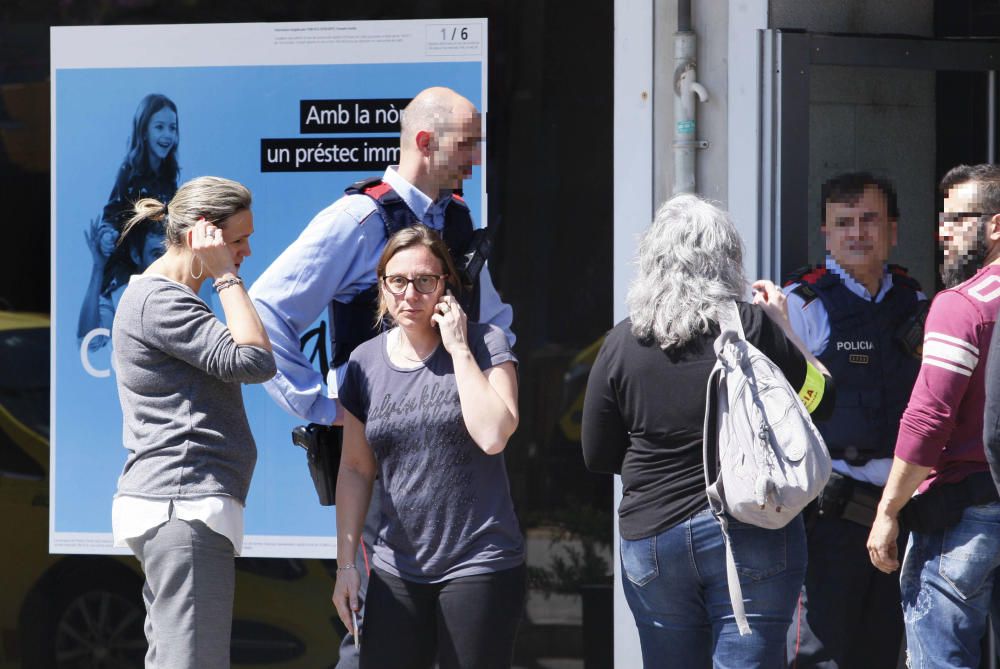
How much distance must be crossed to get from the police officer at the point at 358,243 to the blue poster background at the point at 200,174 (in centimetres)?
119

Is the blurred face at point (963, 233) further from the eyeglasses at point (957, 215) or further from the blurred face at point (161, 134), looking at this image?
the blurred face at point (161, 134)

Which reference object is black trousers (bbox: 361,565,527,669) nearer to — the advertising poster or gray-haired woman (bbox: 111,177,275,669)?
gray-haired woman (bbox: 111,177,275,669)

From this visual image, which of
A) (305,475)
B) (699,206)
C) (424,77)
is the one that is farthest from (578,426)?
(699,206)

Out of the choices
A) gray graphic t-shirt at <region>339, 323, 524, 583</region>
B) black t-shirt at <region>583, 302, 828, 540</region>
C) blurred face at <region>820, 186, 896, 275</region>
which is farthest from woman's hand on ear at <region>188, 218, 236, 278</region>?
blurred face at <region>820, 186, 896, 275</region>

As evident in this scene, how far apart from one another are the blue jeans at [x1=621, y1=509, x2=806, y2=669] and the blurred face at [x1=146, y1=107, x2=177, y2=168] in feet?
8.55

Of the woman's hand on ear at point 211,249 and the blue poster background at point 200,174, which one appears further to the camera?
the blue poster background at point 200,174

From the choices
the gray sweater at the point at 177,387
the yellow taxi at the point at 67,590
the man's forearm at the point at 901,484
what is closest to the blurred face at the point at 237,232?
the gray sweater at the point at 177,387

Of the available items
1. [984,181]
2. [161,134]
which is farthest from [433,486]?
[161,134]

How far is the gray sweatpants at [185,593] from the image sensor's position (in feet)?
10.6

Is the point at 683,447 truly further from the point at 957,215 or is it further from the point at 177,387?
the point at 177,387

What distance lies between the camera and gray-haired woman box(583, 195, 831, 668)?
3.04 metres

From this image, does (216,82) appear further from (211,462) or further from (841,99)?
(841,99)

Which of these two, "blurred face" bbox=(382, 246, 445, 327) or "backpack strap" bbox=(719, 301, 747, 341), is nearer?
"backpack strap" bbox=(719, 301, 747, 341)

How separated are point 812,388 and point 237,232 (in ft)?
5.12
